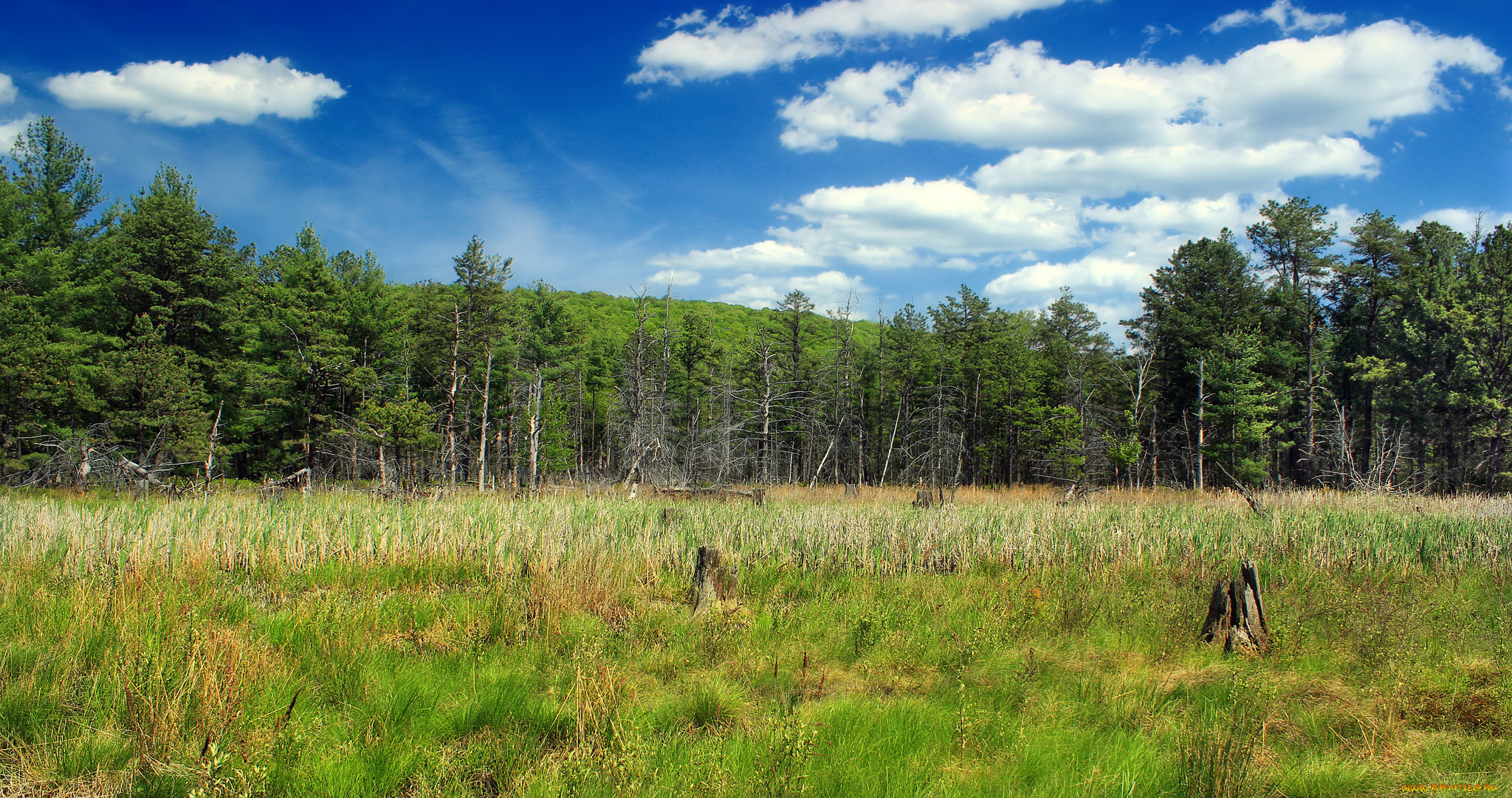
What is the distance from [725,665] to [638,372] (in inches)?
852

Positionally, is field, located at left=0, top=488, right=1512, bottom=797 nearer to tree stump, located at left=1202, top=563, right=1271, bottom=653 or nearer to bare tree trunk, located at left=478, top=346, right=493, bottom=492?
tree stump, located at left=1202, top=563, right=1271, bottom=653

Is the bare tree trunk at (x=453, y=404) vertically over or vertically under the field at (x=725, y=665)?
A: over

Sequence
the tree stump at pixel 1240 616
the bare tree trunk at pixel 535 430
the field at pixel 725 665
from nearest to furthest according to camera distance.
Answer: the field at pixel 725 665 → the tree stump at pixel 1240 616 → the bare tree trunk at pixel 535 430

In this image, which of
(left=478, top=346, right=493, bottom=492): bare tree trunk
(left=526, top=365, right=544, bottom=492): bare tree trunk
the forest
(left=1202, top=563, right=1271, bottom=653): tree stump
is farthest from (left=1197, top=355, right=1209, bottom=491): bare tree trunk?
(left=478, top=346, right=493, bottom=492): bare tree trunk

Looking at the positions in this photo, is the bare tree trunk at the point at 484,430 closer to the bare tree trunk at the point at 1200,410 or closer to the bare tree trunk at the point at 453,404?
the bare tree trunk at the point at 453,404

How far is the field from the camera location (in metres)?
3.22

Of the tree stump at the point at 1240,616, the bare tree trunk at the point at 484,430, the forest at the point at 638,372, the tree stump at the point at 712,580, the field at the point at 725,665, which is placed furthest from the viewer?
the bare tree trunk at the point at 484,430

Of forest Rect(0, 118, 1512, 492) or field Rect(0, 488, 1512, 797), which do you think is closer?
field Rect(0, 488, 1512, 797)

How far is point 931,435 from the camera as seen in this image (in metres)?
37.6

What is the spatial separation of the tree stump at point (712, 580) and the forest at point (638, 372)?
12.1m

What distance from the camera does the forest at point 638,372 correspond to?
81.8 ft

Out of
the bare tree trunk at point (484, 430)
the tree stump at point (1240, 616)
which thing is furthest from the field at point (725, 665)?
the bare tree trunk at point (484, 430)

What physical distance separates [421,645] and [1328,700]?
20.9 ft

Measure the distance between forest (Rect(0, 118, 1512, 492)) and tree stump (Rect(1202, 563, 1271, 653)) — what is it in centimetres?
1423
